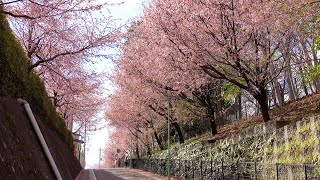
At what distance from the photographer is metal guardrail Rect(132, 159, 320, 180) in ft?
30.0

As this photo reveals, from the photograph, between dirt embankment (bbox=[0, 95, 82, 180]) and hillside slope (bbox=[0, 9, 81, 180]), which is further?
hillside slope (bbox=[0, 9, 81, 180])

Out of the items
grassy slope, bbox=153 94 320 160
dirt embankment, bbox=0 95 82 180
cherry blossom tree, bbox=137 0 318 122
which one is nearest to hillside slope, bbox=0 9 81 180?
dirt embankment, bbox=0 95 82 180

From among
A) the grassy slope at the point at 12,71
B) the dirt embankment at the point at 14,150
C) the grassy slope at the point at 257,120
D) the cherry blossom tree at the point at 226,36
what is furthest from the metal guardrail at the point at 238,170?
the grassy slope at the point at 12,71

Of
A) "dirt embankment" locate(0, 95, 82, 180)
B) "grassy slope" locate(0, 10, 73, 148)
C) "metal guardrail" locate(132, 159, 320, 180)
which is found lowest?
"metal guardrail" locate(132, 159, 320, 180)

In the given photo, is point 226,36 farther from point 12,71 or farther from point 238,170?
point 12,71

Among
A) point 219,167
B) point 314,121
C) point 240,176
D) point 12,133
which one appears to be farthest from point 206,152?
point 12,133

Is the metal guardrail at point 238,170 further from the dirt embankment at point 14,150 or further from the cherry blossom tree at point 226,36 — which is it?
the dirt embankment at point 14,150

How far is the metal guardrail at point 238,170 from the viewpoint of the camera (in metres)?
9.14

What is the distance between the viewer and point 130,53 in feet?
83.5

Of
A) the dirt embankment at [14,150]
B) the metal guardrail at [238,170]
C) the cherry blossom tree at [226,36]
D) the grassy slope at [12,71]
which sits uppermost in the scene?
the cherry blossom tree at [226,36]

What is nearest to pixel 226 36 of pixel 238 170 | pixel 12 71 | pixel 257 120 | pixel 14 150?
pixel 238 170

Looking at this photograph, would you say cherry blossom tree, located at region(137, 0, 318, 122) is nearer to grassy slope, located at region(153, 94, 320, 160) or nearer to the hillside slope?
grassy slope, located at region(153, 94, 320, 160)

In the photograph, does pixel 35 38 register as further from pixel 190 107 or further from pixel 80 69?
pixel 190 107

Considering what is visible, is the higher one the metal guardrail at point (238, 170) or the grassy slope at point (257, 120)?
the grassy slope at point (257, 120)
